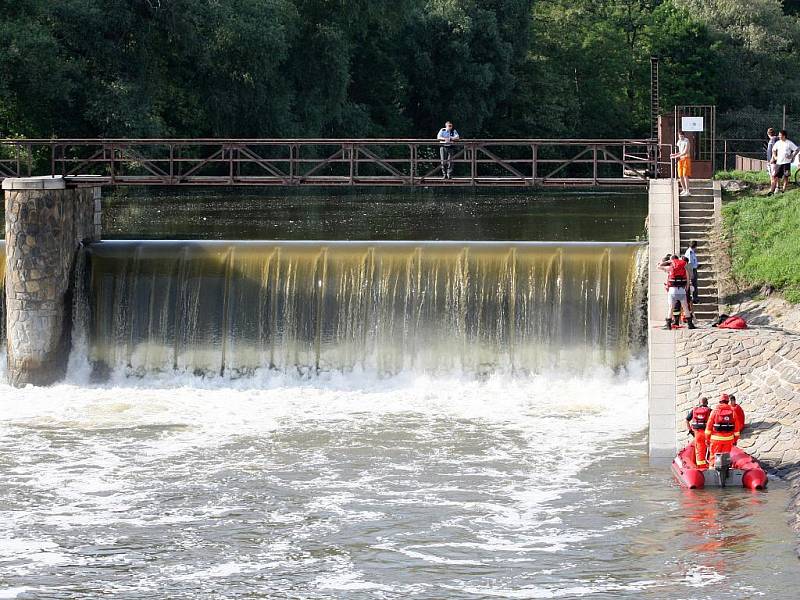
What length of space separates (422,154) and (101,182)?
131 feet

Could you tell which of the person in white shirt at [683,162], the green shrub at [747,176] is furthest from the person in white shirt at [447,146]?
the green shrub at [747,176]

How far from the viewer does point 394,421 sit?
1126 inches

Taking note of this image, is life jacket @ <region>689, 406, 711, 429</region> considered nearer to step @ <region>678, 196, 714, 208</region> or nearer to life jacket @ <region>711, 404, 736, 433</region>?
life jacket @ <region>711, 404, 736, 433</region>

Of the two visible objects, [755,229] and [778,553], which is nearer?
[778,553]

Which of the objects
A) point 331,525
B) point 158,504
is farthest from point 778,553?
point 158,504

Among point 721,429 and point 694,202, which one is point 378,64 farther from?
point 721,429

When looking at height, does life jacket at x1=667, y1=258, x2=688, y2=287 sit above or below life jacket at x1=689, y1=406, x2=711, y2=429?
above

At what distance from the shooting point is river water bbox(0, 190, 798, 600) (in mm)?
19234

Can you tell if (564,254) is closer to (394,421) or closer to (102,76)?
(394,421)

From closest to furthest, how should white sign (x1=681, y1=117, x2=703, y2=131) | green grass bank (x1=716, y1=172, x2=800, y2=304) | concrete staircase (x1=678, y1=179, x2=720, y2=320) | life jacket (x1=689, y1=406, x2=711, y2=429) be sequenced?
1. life jacket (x1=689, y1=406, x2=711, y2=429)
2. concrete staircase (x1=678, y1=179, x2=720, y2=320)
3. green grass bank (x1=716, y1=172, x2=800, y2=304)
4. white sign (x1=681, y1=117, x2=703, y2=131)

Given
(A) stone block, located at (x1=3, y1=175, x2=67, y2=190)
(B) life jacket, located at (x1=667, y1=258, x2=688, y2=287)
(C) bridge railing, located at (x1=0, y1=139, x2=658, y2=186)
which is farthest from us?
(C) bridge railing, located at (x1=0, y1=139, x2=658, y2=186)

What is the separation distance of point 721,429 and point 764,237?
907 centimetres

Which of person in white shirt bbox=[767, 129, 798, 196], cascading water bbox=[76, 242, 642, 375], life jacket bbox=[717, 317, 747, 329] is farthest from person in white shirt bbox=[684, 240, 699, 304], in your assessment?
person in white shirt bbox=[767, 129, 798, 196]

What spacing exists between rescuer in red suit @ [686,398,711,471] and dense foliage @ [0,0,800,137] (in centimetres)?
3599
